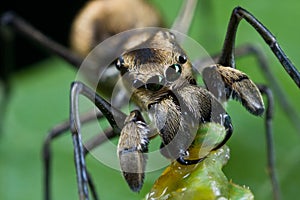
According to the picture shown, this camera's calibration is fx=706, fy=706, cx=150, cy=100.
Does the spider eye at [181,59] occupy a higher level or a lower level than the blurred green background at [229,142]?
lower

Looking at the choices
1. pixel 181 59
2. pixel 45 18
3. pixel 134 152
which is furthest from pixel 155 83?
pixel 45 18

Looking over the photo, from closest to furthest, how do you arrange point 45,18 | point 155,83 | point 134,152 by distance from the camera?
point 134,152 < point 155,83 < point 45,18

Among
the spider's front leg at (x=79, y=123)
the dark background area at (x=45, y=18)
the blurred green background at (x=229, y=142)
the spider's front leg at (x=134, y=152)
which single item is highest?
the dark background area at (x=45, y=18)

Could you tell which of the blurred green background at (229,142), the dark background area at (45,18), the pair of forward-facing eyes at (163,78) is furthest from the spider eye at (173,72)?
the dark background area at (45,18)

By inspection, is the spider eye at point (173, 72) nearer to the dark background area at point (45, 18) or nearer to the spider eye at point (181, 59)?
the spider eye at point (181, 59)

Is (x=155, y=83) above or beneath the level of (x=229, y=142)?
beneath

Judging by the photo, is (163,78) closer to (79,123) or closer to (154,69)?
(154,69)

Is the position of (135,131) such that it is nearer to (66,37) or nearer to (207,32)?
(207,32)
